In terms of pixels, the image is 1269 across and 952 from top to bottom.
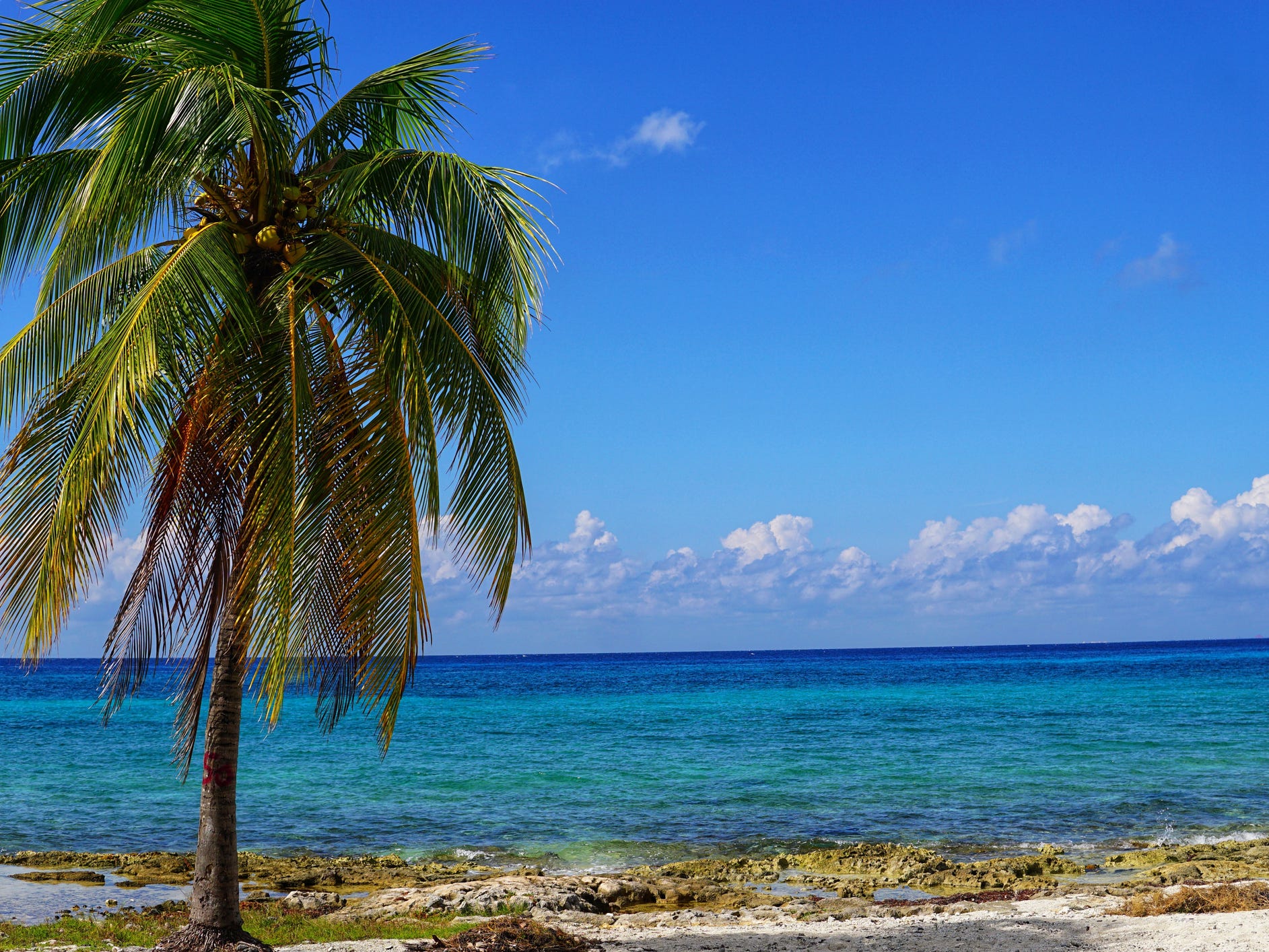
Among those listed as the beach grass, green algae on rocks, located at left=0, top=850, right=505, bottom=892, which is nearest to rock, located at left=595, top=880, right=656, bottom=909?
the beach grass

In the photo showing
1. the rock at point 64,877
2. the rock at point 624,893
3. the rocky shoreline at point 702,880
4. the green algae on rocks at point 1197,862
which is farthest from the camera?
the rock at point 64,877

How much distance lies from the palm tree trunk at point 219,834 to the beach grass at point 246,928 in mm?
1896

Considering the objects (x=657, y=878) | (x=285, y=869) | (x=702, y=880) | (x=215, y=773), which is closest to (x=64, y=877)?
(x=285, y=869)

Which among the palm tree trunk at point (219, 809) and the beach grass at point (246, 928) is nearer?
the palm tree trunk at point (219, 809)

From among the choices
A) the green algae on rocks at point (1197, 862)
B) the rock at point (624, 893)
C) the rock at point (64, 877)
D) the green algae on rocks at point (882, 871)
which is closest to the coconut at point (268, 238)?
the rock at point (624, 893)

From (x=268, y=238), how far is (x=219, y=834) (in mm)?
4583

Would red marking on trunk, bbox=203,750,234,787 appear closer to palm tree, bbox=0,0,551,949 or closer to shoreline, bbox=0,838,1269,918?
palm tree, bbox=0,0,551,949

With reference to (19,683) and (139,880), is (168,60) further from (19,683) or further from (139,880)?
(19,683)

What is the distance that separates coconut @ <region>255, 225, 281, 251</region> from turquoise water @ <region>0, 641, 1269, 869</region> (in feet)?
34.2

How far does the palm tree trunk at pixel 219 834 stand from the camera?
7.45 m

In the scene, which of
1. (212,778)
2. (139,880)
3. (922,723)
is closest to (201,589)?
(212,778)

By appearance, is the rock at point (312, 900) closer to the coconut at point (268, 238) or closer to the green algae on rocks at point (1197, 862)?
the coconut at point (268, 238)

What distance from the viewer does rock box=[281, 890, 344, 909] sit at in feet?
37.7

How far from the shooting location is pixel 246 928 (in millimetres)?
10086
